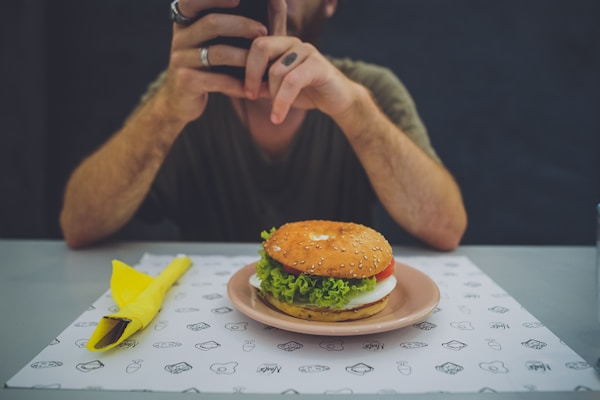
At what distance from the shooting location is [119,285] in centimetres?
100

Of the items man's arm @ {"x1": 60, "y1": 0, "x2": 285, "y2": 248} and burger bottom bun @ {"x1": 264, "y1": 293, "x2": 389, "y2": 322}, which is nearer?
burger bottom bun @ {"x1": 264, "y1": 293, "x2": 389, "y2": 322}

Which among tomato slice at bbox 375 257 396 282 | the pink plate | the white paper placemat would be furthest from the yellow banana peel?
tomato slice at bbox 375 257 396 282

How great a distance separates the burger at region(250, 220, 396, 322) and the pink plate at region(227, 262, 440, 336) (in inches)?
0.8

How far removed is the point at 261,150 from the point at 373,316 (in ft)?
3.49

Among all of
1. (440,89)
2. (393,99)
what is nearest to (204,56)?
(393,99)

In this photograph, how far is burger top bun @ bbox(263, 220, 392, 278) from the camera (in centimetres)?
90

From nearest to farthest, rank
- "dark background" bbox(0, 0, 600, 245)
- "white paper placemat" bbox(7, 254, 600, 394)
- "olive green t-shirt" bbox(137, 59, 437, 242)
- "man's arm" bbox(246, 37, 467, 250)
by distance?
1. "white paper placemat" bbox(7, 254, 600, 394)
2. "man's arm" bbox(246, 37, 467, 250)
3. "olive green t-shirt" bbox(137, 59, 437, 242)
4. "dark background" bbox(0, 0, 600, 245)

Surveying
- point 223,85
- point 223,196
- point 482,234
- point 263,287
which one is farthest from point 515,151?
point 263,287

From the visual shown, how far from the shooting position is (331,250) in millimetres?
926

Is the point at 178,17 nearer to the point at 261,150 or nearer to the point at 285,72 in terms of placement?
the point at 285,72

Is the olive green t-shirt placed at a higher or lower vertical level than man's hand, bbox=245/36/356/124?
lower

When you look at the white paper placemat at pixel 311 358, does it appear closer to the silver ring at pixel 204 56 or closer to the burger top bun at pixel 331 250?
the burger top bun at pixel 331 250

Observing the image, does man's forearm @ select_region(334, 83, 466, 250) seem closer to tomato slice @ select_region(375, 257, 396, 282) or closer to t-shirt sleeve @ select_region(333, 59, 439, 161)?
t-shirt sleeve @ select_region(333, 59, 439, 161)

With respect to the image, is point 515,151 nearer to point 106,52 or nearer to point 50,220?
point 106,52
